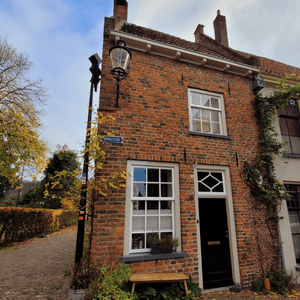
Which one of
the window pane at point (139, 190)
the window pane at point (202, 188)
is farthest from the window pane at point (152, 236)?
the window pane at point (202, 188)

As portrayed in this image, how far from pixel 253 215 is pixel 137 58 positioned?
5.94 m

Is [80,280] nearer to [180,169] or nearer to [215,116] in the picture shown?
[180,169]

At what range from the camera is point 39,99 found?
1166cm

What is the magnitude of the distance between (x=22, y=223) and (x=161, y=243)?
379 inches

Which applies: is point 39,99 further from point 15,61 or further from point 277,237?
point 277,237

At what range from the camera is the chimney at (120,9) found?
22.2 ft

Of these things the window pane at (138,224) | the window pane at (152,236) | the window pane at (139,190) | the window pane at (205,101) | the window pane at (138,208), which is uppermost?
the window pane at (205,101)

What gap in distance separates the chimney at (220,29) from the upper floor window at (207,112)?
5.84 meters

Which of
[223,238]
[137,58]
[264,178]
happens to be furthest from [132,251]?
[137,58]

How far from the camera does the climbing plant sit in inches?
234

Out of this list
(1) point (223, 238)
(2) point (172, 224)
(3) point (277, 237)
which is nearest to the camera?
(2) point (172, 224)

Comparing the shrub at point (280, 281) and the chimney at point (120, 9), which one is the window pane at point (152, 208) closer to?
the shrub at point (280, 281)

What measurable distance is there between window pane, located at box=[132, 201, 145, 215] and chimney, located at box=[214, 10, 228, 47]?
9935 mm

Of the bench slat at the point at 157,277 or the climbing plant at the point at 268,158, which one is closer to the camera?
the bench slat at the point at 157,277
